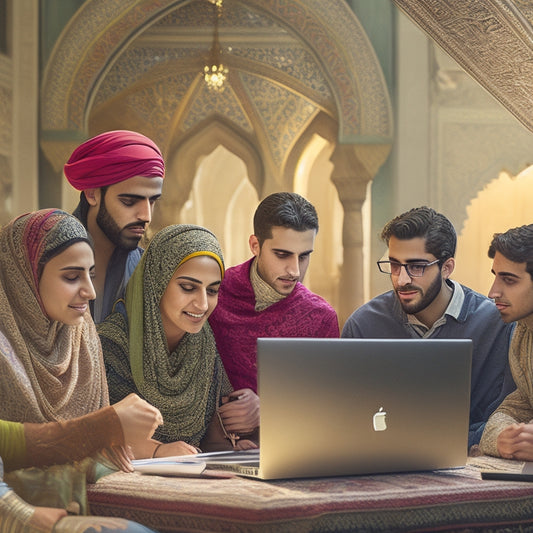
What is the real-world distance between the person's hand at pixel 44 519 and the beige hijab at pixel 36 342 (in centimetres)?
31

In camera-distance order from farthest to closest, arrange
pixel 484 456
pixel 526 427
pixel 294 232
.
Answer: pixel 294 232 → pixel 484 456 → pixel 526 427

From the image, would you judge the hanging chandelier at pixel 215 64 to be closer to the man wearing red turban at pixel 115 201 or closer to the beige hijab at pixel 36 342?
the man wearing red turban at pixel 115 201

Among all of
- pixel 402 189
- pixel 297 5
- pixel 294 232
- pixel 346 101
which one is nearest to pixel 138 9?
pixel 297 5

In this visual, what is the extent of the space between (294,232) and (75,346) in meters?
0.98

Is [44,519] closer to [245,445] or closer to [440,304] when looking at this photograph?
[245,445]

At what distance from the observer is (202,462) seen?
2086 mm

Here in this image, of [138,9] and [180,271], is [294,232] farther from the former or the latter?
[138,9]

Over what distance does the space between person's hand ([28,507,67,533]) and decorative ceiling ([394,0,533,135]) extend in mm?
3016

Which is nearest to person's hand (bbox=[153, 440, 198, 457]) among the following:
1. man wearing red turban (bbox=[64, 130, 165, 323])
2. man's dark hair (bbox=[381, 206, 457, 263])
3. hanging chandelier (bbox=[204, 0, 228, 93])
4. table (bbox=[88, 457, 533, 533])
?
table (bbox=[88, 457, 533, 533])

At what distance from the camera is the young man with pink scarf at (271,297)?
2.97 meters

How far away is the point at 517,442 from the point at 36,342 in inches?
47.1

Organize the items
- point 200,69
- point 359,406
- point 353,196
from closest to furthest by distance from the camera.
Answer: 1. point 359,406
2. point 353,196
3. point 200,69

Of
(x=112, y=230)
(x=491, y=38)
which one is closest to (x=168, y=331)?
(x=112, y=230)

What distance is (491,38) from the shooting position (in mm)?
4199
